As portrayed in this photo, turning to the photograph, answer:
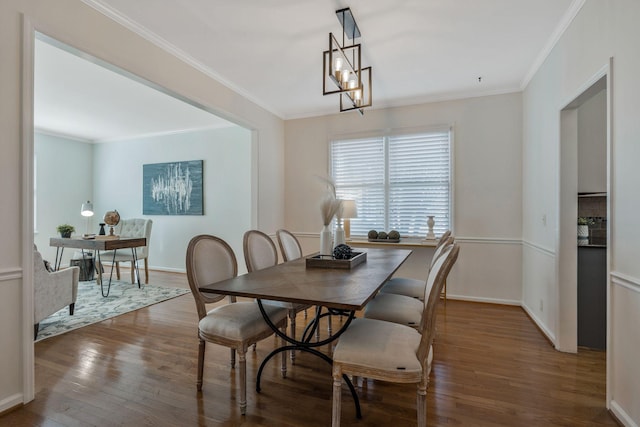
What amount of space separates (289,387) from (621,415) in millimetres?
1916

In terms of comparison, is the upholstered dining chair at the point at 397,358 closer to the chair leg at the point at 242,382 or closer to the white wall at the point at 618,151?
the chair leg at the point at 242,382

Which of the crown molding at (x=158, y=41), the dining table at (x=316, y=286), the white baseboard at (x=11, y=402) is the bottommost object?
the white baseboard at (x=11, y=402)

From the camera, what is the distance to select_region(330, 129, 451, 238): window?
421 centimetres

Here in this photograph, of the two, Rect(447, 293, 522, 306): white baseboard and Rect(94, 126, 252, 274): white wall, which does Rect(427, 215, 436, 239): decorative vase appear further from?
Rect(94, 126, 252, 274): white wall

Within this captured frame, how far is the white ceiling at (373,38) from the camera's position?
2.35 m

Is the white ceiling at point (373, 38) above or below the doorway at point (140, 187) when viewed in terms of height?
above

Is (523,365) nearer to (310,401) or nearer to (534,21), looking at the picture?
(310,401)

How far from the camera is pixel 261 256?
8.87 feet

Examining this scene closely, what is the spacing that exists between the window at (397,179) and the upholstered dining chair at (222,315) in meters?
2.66

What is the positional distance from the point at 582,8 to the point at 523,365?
267cm

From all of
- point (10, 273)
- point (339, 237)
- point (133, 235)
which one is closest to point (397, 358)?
point (339, 237)

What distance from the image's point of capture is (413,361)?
146cm

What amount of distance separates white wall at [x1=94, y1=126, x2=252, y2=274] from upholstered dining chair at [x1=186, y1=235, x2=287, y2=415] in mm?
2900

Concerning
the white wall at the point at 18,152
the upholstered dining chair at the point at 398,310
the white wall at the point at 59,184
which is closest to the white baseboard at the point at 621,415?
the upholstered dining chair at the point at 398,310
